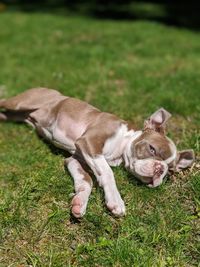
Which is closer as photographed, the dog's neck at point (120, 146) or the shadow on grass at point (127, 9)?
the dog's neck at point (120, 146)

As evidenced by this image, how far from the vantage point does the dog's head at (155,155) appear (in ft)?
13.9

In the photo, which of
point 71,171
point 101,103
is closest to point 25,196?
point 71,171

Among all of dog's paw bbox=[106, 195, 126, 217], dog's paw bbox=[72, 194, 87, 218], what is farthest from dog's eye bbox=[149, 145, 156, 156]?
dog's paw bbox=[72, 194, 87, 218]

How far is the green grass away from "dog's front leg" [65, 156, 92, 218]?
7 centimetres

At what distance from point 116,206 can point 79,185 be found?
483mm

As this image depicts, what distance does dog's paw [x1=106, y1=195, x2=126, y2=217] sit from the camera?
13.0 feet

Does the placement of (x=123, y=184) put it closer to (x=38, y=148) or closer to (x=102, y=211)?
(x=102, y=211)

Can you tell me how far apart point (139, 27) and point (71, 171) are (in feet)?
25.5

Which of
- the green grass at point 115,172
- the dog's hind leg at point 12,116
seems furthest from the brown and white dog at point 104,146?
the dog's hind leg at point 12,116

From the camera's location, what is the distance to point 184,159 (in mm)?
4531

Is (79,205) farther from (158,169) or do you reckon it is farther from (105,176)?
(158,169)

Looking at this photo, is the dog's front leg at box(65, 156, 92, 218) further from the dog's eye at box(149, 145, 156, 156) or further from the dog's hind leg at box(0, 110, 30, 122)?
the dog's hind leg at box(0, 110, 30, 122)

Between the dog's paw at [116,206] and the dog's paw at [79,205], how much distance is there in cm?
20

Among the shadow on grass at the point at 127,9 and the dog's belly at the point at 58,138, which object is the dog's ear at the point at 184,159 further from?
the shadow on grass at the point at 127,9
